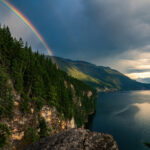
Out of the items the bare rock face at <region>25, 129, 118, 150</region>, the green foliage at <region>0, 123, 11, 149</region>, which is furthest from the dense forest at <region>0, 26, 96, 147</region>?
the bare rock face at <region>25, 129, 118, 150</region>

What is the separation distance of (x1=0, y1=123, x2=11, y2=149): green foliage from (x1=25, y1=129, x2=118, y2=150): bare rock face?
2128 centimetres

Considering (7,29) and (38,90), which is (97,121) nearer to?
(38,90)

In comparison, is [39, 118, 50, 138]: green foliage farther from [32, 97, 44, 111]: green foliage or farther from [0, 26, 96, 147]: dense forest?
[32, 97, 44, 111]: green foliage

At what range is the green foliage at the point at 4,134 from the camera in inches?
983

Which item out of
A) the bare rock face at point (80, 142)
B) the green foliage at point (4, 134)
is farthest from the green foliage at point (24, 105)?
the bare rock face at point (80, 142)

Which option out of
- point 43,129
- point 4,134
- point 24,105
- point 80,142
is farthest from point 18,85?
point 80,142

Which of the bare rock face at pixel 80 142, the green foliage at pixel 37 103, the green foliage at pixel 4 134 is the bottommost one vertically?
the green foliage at pixel 4 134

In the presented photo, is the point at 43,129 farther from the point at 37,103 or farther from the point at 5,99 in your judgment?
the point at 5,99

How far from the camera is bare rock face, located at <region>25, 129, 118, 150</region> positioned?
26.8ft

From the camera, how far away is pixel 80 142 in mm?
8680

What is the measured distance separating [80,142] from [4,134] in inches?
1035

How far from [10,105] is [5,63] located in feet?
51.2

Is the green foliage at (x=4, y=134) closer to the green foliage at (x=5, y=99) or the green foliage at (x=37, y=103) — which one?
the green foliage at (x=5, y=99)

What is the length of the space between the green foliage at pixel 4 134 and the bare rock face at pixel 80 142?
69.8 ft
